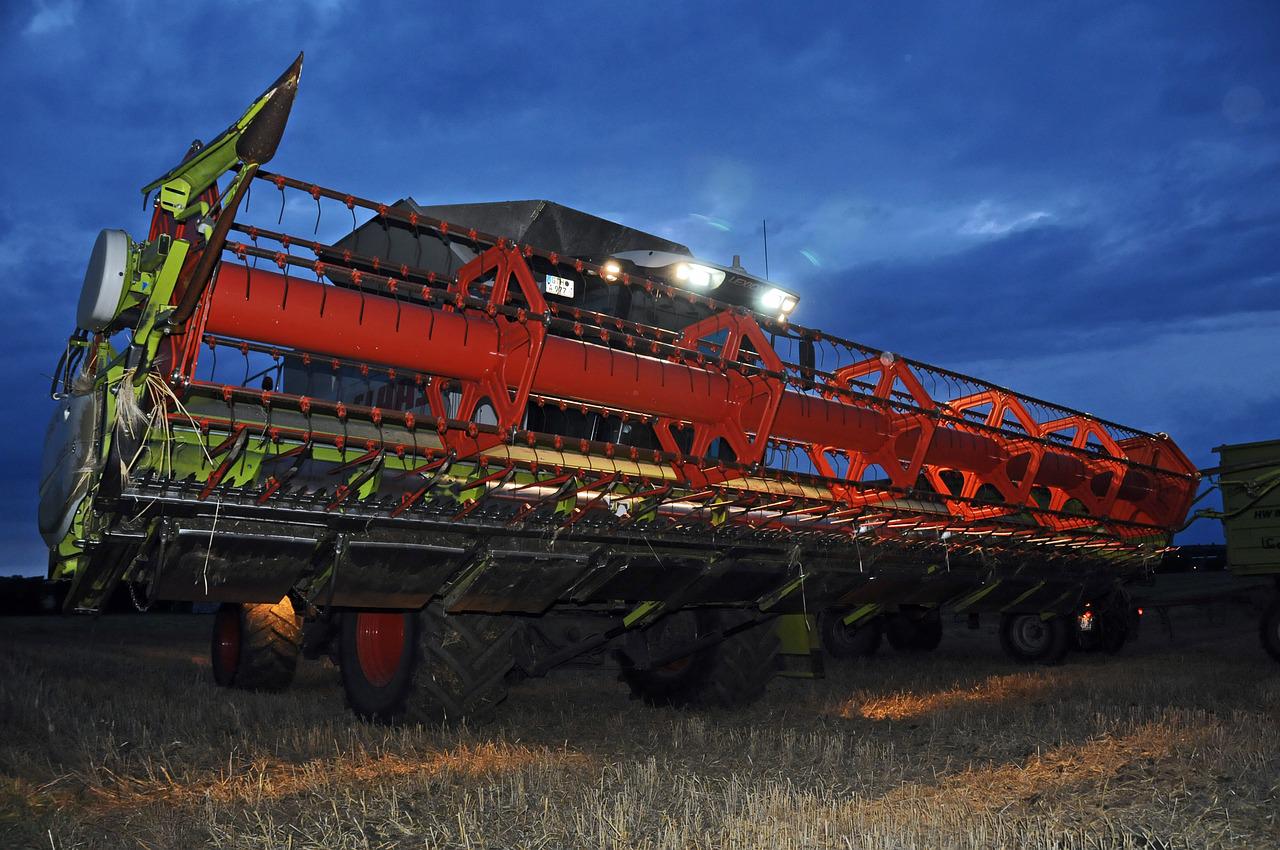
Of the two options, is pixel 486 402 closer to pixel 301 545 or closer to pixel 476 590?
pixel 476 590

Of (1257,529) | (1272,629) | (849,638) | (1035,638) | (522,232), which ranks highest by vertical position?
(522,232)

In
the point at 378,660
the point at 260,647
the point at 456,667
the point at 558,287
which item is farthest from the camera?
the point at 260,647

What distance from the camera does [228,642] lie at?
807 cm

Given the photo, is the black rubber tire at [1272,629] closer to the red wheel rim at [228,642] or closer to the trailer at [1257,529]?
the trailer at [1257,529]

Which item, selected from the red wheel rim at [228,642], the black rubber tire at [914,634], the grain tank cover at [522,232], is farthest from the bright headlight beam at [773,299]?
the black rubber tire at [914,634]

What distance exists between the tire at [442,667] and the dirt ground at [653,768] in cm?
17

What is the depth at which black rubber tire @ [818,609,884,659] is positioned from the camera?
12.6 meters

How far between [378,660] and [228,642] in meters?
2.60

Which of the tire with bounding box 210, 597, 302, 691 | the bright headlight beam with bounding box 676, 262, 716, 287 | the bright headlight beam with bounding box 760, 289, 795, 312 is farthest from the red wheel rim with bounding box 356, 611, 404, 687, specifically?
the bright headlight beam with bounding box 760, 289, 795, 312

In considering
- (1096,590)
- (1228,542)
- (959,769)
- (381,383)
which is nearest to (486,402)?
(381,383)

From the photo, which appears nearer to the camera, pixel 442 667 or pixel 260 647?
pixel 442 667

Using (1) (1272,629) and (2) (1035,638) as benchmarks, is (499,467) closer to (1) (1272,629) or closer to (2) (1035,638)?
(2) (1035,638)

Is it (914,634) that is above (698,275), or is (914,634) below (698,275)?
below

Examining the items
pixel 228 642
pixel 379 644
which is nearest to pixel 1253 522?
pixel 379 644
